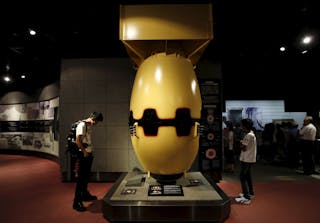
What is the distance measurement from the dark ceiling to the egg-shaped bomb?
4.40ft

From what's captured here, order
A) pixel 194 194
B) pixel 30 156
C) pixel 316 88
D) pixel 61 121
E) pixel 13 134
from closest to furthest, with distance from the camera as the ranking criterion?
1. pixel 194 194
2. pixel 61 121
3. pixel 316 88
4. pixel 30 156
5. pixel 13 134

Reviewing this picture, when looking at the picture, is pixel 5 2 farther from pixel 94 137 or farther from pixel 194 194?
pixel 194 194

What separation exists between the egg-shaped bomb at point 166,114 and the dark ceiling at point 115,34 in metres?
1.34

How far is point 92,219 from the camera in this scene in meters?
3.30

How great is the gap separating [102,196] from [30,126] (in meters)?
7.15

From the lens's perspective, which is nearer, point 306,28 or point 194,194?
point 194,194

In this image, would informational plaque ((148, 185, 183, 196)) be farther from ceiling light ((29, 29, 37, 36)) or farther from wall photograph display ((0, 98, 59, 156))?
wall photograph display ((0, 98, 59, 156))

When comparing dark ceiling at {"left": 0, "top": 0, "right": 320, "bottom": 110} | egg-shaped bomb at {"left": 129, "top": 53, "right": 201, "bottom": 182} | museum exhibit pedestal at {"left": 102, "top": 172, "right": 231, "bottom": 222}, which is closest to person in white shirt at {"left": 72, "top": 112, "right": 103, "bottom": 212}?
museum exhibit pedestal at {"left": 102, "top": 172, "right": 231, "bottom": 222}

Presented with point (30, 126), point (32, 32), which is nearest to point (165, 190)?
point (32, 32)

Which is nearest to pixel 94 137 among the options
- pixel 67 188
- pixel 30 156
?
pixel 67 188

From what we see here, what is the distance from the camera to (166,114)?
290cm

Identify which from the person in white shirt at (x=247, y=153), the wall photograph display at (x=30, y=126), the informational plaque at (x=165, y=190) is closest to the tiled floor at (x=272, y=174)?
the person in white shirt at (x=247, y=153)

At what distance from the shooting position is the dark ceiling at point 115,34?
409 centimetres

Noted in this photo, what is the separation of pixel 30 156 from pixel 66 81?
5987mm
